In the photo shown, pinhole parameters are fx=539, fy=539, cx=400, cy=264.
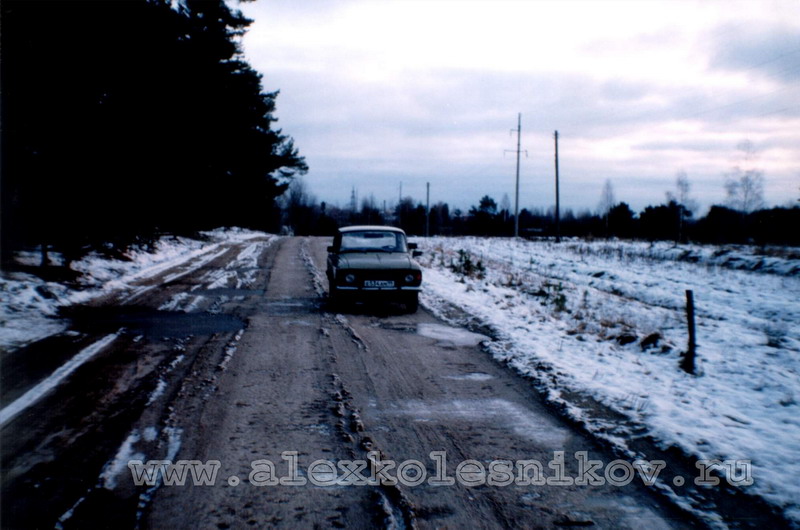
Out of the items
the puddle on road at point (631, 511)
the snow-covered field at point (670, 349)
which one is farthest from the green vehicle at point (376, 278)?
the puddle on road at point (631, 511)

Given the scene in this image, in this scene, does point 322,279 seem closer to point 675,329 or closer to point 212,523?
point 675,329

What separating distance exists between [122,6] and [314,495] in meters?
10.8

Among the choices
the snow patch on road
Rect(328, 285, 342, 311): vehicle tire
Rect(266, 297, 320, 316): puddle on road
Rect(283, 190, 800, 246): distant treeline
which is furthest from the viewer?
Rect(283, 190, 800, 246): distant treeline

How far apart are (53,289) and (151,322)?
328 centimetres

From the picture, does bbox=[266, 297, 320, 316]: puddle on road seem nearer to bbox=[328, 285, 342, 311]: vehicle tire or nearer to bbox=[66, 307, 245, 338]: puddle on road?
bbox=[328, 285, 342, 311]: vehicle tire

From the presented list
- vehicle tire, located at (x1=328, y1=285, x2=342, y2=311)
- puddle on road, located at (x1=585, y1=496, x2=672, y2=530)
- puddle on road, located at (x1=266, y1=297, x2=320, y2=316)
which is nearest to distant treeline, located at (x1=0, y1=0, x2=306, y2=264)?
puddle on road, located at (x1=266, y1=297, x2=320, y2=316)

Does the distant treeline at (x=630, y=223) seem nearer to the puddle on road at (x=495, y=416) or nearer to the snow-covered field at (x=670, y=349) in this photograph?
the snow-covered field at (x=670, y=349)

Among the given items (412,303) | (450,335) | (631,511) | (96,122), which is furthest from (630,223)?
(631,511)

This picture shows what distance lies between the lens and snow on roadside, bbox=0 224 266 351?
817cm

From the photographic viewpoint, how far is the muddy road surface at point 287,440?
338 centimetres

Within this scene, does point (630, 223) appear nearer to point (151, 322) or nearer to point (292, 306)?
point (292, 306)

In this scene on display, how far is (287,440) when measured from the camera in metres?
4.45

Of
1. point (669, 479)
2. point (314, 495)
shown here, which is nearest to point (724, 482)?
point (669, 479)

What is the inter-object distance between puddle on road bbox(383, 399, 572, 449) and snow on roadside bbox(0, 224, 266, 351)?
5.64m
